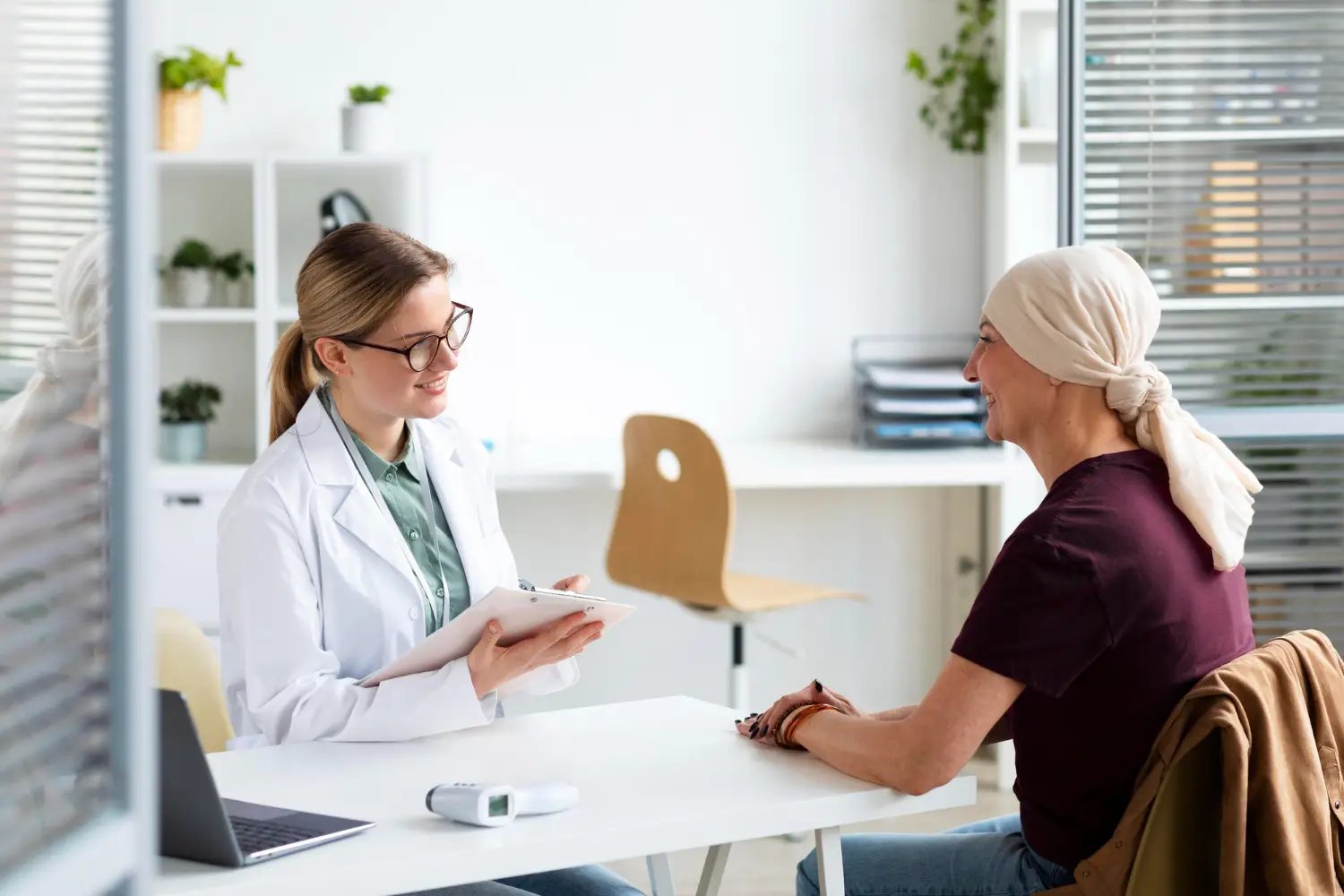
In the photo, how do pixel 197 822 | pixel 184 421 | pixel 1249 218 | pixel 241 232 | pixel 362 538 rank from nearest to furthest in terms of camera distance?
pixel 197 822 → pixel 362 538 → pixel 1249 218 → pixel 184 421 → pixel 241 232

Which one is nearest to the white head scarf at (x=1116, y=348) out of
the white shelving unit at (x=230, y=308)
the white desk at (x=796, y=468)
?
the white desk at (x=796, y=468)

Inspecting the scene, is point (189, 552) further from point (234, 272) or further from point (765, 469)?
point (765, 469)

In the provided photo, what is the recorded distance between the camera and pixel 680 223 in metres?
4.03

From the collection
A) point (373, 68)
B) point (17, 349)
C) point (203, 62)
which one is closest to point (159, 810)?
point (17, 349)

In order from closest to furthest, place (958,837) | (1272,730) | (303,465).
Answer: (1272,730) < (958,837) < (303,465)

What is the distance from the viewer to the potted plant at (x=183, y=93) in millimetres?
3473

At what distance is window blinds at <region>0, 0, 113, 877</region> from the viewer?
769 millimetres

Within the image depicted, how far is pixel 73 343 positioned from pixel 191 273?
2.93m

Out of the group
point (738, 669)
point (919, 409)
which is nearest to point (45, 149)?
point (738, 669)

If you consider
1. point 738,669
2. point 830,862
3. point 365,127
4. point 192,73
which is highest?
point 192,73

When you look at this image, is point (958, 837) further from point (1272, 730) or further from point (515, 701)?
point (515, 701)

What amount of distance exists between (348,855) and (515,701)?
2762 millimetres

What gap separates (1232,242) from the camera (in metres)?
2.73

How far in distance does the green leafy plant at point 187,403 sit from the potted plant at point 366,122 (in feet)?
2.45
